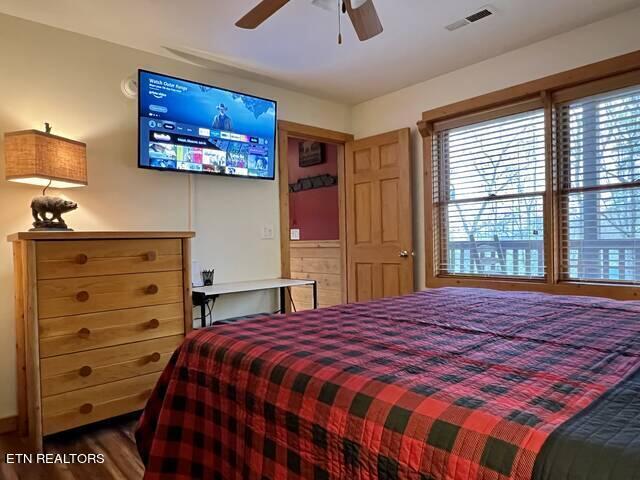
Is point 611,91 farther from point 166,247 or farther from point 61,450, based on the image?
point 61,450

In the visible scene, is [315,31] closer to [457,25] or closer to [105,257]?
[457,25]

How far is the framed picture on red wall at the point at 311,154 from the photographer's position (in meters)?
5.42

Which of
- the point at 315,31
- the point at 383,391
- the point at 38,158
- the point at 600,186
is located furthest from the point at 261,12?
the point at 600,186

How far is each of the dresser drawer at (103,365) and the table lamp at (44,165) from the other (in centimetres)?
74

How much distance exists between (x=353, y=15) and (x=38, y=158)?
6.01 ft

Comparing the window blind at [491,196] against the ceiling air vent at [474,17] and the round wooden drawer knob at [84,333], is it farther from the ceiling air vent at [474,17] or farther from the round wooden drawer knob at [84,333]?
the round wooden drawer knob at [84,333]

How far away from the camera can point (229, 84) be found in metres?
3.63

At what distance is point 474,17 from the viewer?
2.80 meters

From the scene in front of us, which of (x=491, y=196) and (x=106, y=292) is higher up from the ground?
(x=491, y=196)

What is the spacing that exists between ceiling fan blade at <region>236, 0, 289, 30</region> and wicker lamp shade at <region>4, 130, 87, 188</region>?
1.24 m

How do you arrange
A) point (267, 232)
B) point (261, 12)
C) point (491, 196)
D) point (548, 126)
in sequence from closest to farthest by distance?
point (261, 12) → point (548, 126) → point (491, 196) → point (267, 232)

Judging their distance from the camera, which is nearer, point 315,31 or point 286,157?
point 315,31

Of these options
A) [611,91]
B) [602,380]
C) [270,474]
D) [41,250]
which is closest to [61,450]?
[41,250]

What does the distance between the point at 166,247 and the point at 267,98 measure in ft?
6.06
